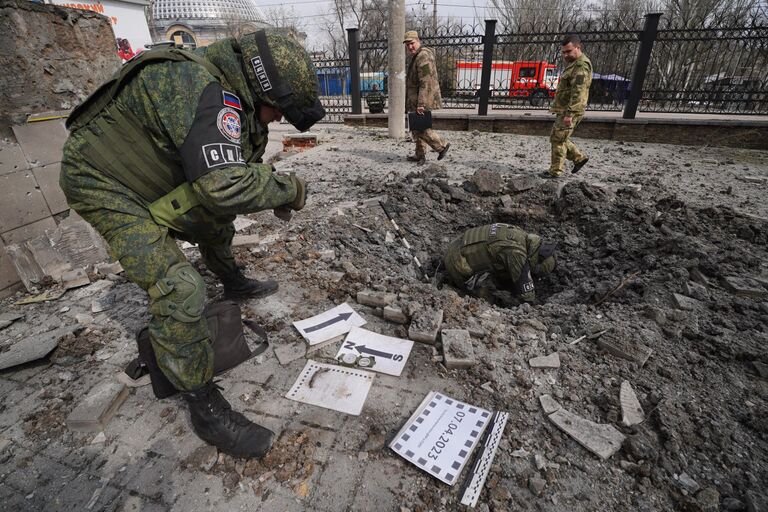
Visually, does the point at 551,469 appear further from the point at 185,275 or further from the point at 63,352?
the point at 63,352

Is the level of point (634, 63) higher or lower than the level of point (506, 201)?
higher

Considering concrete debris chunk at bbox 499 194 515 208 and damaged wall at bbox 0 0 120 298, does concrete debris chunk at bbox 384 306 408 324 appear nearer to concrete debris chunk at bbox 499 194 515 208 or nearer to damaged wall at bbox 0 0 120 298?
concrete debris chunk at bbox 499 194 515 208

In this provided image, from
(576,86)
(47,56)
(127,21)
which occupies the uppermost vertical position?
(127,21)

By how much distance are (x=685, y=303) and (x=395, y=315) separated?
2.05 m

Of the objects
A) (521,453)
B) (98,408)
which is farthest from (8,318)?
(521,453)

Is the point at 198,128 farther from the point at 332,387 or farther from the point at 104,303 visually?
the point at 104,303

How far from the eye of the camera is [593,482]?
165cm

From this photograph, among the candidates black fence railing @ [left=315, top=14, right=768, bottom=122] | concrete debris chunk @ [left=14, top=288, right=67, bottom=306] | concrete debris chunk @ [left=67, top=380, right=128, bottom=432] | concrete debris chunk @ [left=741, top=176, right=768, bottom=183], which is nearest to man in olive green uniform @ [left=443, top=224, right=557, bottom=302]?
concrete debris chunk @ [left=67, top=380, right=128, bottom=432]

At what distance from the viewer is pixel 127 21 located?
18250 mm

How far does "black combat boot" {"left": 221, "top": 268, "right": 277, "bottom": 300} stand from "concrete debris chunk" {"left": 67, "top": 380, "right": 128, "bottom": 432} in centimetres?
89

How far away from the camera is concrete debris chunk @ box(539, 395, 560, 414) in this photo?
196 cm

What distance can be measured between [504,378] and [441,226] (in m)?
2.86

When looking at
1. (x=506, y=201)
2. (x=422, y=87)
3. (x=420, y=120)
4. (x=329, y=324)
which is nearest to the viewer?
(x=329, y=324)

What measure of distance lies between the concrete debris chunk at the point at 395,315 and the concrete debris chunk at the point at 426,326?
0.34 ft
